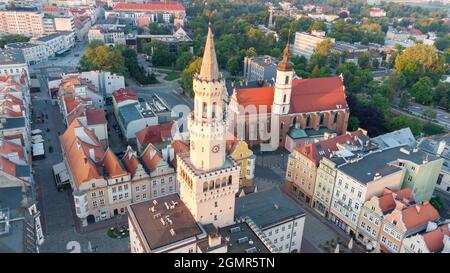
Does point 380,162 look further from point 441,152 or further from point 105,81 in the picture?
point 105,81

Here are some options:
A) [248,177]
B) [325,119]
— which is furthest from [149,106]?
[325,119]

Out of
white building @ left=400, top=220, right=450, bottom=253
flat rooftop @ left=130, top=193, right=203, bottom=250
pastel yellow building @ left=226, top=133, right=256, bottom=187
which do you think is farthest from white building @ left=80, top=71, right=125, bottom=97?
white building @ left=400, top=220, right=450, bottom=253

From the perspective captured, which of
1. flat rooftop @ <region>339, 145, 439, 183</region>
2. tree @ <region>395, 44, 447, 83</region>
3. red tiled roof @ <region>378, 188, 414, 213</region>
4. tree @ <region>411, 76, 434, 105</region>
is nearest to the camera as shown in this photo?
red tiled roof @ <region>378, 188, 414, 213</region>

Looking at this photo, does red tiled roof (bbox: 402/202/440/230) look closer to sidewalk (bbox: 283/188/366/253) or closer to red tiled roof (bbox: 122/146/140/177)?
sidewalk (bbox: 283/188/366/253)

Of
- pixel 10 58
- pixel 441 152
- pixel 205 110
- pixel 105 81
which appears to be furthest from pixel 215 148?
pixel 10 58

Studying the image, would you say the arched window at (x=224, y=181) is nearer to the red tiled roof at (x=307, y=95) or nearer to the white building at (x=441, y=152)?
the red tiled roof at (x=307, y=95)

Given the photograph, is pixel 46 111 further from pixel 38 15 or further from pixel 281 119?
pixel 38 15

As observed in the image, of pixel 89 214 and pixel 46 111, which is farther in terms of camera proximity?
pixel 46 111
